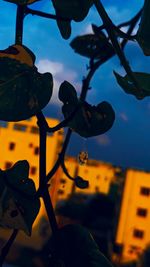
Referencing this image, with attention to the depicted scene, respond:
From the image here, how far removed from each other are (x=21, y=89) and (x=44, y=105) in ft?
0.04

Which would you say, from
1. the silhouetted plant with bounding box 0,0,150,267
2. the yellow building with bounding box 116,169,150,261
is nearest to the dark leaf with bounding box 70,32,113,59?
the silhouetted plant with bounding box 0,0,150,267

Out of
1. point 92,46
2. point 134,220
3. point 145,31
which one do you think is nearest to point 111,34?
point 145,31

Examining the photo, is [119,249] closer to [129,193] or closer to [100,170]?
[129,193]

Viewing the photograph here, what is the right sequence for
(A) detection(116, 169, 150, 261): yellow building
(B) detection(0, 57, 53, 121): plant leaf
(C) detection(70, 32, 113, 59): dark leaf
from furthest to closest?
1. (A) detection(116, 169, 150, 261): yellow building
2. (C) detection(70, 32, 113, 59): dark leaf
3. (B) detection(0, 57, 53, 121): plant leaf

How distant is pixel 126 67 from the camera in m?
0.18

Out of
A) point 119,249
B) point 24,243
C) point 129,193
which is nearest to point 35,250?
point 24,243

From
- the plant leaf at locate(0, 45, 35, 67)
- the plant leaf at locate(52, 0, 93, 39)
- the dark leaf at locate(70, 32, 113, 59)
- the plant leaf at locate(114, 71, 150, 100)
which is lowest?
the plant leaf at locate(114, 71, 150, 100)

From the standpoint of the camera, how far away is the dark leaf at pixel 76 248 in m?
0.20

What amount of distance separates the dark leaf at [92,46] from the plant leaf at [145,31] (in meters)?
0.15

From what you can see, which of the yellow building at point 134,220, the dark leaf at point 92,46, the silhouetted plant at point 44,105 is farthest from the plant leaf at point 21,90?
the yellow building at point 134,220

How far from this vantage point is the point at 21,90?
167 millimetres

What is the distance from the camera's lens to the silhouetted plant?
0.55 feet

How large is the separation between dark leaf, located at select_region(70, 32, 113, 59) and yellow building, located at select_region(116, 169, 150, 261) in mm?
12690

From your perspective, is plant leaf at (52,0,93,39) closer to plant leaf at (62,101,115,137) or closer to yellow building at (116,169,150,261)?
plant leaf at (62,101,115,137)
